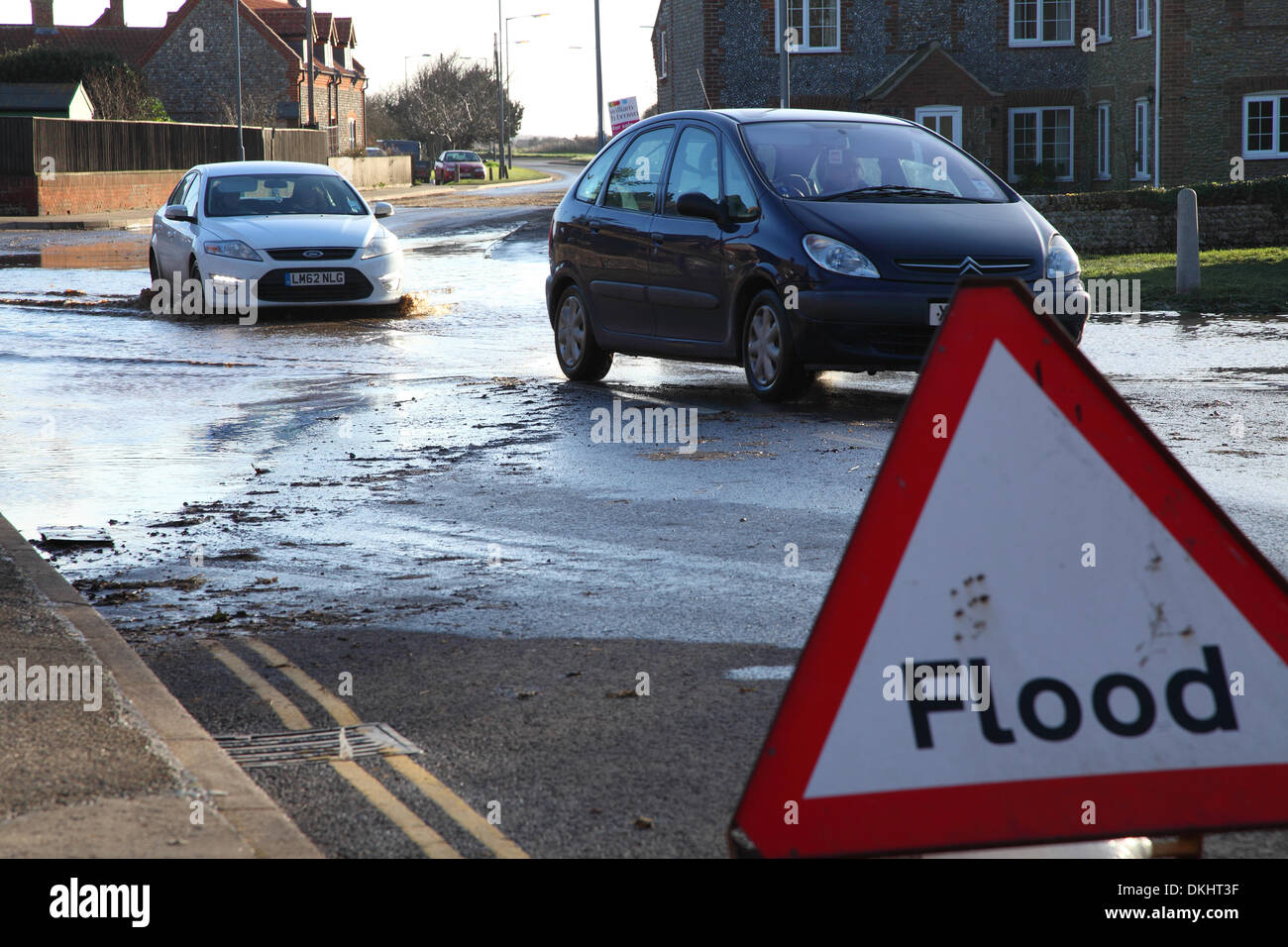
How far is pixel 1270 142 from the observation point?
36.6 meters

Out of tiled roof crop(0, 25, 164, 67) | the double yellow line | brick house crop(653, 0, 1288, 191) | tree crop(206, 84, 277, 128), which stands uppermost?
tiled roof crop(0, 25, 164, 67)

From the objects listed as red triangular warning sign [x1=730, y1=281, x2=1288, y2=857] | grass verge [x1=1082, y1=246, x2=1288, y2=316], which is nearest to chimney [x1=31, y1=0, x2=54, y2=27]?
grass verge [x1=1082, y1=246, x2=1288, y2=316]

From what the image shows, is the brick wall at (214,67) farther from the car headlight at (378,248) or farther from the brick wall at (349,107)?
the car headlight at (378,248)

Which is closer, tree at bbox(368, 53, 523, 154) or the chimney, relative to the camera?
the chimney

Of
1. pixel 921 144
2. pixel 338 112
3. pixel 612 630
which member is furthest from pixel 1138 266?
pixel 338 112

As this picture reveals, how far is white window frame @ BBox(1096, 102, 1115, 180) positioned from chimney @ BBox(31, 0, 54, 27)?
67.5 m

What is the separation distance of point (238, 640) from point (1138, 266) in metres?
17.9

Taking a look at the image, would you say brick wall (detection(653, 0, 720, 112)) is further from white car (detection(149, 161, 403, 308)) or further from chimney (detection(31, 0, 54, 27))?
chimney (detection(31, 0, 54, 27))

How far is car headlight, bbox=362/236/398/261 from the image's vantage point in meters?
16.6

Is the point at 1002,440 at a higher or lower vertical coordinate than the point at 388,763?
higher

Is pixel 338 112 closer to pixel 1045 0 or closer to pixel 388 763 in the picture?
pixel 1045 0

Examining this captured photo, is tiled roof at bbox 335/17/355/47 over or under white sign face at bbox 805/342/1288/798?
over

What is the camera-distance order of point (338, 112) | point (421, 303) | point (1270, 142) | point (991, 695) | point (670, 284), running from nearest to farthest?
point (991, 695) < point (670, 284) < point (421, 303) < point (1270, 142) < point (338, 112)

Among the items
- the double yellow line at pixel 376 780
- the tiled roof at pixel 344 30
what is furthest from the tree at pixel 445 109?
the double yellow line at pixel 376 780
